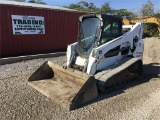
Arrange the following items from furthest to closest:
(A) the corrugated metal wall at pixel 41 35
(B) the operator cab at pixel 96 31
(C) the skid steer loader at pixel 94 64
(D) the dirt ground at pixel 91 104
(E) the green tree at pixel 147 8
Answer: (E) the green tree at pixel 147 8 < (A) the corrugated metal wall at pixel 41 35 < (B) the operator cab at pixel 96 31 < (C) the skid steer loader at pixel 94 64 < (D) the dirt ground at pixel 91 104

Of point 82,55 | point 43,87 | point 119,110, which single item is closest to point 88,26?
point 82,55

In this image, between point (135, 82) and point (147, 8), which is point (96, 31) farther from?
point (147, 8)

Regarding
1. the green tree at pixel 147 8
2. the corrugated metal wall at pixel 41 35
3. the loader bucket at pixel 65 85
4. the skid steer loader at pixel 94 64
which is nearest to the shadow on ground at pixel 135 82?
the skid steer loader at pixel 94 64

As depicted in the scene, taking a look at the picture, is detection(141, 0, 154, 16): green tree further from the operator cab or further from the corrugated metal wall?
the operator cab

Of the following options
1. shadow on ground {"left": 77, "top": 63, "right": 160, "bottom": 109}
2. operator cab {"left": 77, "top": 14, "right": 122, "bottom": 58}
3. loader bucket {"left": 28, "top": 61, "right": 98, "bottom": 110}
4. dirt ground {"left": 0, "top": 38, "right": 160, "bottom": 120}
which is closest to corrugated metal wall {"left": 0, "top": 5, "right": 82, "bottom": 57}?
dirt ground {"left": 0, "top": 38, "right": 160, "bottom": 120}

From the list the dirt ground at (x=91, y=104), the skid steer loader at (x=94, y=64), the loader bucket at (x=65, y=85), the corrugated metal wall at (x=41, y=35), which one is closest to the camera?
the dirt ground at (x=91, y=104)

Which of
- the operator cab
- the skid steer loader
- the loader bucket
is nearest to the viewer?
the loader bucket

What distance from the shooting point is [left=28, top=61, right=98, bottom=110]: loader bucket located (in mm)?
4844

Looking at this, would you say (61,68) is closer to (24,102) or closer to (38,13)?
(24,102)

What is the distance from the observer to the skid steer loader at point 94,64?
5435 mm

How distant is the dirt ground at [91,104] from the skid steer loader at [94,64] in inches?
9.4

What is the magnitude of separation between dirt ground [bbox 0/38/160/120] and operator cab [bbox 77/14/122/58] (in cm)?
150

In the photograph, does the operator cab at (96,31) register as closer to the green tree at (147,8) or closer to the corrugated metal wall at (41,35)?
the corrugated metal wall at (41,35)

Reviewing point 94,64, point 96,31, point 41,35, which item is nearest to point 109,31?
point 96,31
